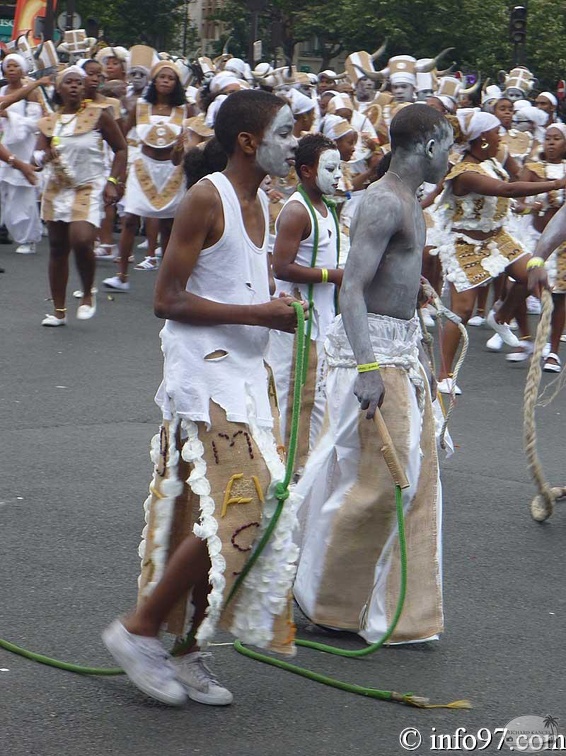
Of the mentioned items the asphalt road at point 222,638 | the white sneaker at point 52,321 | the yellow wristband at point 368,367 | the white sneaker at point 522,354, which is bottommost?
the white sneaker at point 522,354

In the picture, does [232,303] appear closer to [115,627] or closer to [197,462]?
[197,462]

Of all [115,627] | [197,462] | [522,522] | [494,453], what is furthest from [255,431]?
[494,453]

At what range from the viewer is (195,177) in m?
4.54

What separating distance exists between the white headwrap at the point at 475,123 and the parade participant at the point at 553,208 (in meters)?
1.26

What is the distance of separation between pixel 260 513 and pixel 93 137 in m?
7.84

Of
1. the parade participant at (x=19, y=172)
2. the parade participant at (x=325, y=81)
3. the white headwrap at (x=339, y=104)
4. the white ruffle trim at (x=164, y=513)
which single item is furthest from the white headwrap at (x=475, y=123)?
the parade participant at (x=325, y=81)

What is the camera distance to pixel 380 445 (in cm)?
486

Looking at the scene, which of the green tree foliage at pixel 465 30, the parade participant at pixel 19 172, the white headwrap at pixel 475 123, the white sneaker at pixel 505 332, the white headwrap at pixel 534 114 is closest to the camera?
the white headwrap at pixel 475 123

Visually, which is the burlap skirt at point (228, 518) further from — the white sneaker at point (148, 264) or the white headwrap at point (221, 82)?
the white sneaker at point (148, 264)

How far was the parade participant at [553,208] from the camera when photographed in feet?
34.8

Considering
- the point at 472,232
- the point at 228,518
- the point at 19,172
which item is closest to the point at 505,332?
the point at 472,232

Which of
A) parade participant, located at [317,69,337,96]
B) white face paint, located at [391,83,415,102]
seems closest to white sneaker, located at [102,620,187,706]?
white face paint, located at [391,83,415,102]

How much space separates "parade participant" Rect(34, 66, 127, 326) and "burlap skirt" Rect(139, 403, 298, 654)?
23.3 feet

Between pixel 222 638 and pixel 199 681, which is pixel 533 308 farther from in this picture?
pixel 199 681
